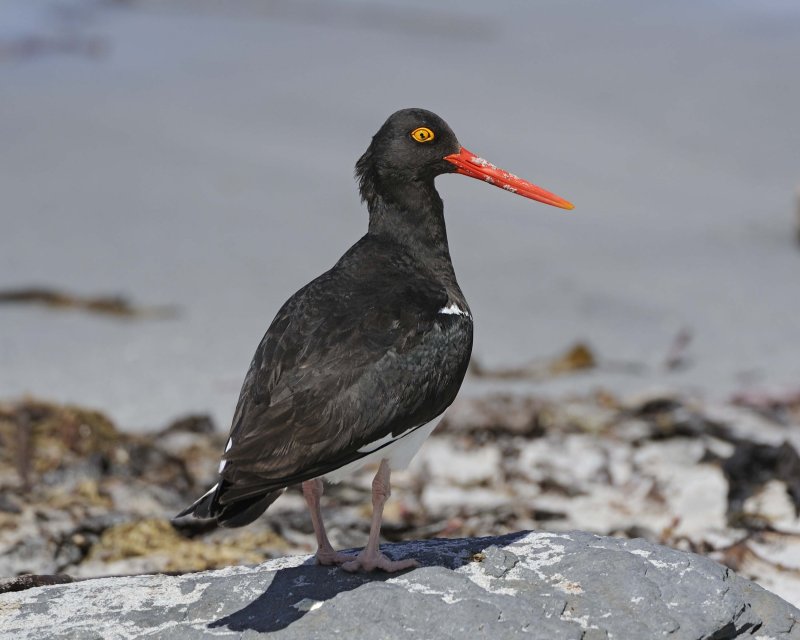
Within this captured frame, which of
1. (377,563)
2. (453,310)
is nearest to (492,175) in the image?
(453,310)

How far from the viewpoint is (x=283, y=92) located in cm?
1176

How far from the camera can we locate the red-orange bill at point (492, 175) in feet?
15.2

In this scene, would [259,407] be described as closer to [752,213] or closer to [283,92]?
[752,213]

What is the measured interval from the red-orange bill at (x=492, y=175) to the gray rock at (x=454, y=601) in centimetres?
144

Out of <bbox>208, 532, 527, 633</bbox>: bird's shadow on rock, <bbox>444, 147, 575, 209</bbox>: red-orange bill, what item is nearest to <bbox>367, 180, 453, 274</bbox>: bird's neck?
<bbox>444, 147, 575, 209</bbox>: red-orange bill

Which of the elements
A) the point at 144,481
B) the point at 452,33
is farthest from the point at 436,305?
the point at 452,33

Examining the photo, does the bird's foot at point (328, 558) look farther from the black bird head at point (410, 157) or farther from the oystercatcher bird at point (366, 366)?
the black bird head at point (410, 157)

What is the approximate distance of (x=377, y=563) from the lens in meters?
3.65

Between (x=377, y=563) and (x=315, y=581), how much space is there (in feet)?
0.61

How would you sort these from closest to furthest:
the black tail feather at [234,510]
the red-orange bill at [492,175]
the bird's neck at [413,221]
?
the black tail feather at [234,510], the bird's neck at [413,221], the red-orange bill at [492,175]

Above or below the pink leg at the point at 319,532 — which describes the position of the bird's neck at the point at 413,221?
above

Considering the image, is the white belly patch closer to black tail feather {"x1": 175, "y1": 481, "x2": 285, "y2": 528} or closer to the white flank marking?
the white flank marking

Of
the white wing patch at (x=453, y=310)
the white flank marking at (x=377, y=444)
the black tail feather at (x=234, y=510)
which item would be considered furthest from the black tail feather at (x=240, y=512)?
the white wing patch at (x=453, y=310)

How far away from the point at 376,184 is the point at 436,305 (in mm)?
716
